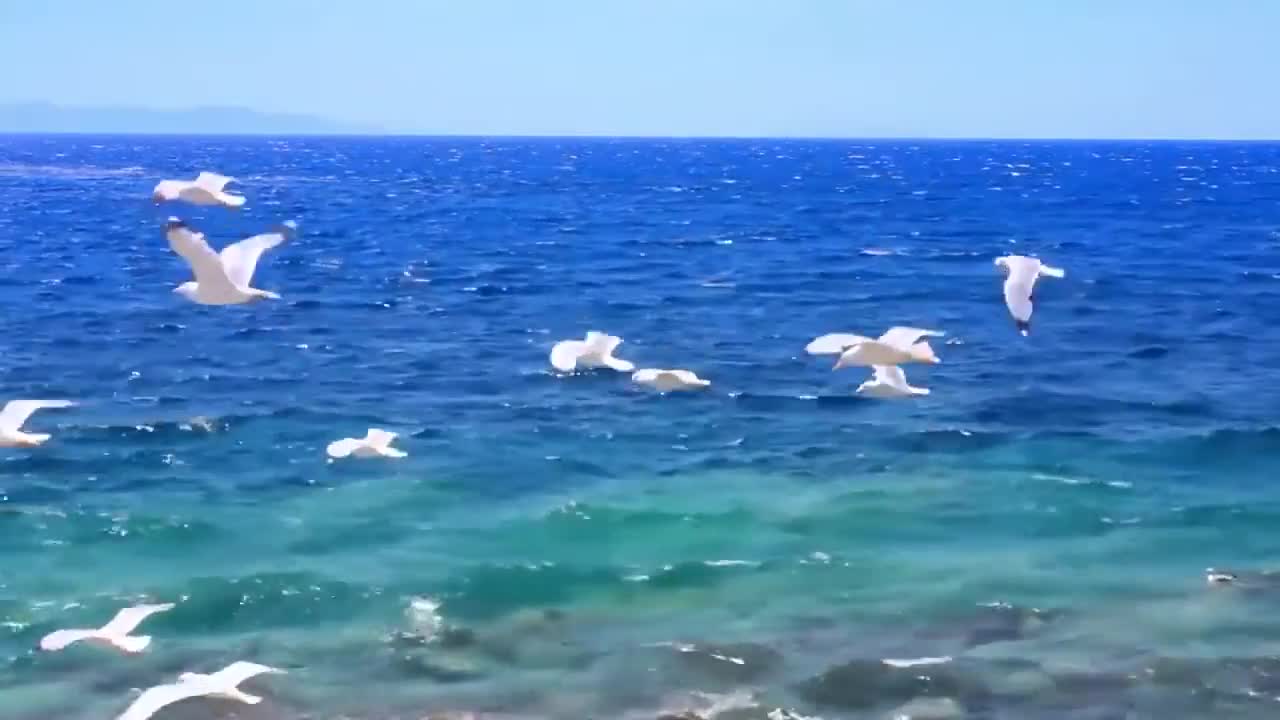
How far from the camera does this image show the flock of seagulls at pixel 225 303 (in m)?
14.7

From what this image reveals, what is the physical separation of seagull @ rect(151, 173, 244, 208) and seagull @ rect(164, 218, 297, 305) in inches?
13.5

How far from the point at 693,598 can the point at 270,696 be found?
17.0 feet

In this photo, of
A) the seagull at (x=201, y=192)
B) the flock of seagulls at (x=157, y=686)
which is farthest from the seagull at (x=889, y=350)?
the flock of seagulls at (x=157, y=686)

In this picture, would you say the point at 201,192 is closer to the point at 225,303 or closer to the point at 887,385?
the point at 225,303

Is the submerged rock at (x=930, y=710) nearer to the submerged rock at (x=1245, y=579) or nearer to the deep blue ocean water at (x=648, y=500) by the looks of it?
the deep blue ocean water at (x=648, y=500)

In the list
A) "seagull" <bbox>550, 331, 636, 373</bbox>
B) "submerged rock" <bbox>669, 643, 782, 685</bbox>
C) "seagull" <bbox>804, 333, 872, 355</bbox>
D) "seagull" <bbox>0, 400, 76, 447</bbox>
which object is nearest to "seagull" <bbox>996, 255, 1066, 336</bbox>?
"seagull" <bbox>804, 333, 872, 355</bbox>

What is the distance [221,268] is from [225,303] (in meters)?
0.49

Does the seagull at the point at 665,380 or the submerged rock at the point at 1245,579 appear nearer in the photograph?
the submerged rock at the point at 1245,579

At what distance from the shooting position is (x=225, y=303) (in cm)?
1970

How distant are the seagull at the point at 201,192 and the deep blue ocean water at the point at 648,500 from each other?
444 centimetres

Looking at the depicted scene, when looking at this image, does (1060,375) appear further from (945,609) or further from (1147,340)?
(945,609)

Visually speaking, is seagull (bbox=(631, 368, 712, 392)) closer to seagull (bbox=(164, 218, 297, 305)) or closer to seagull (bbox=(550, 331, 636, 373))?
seagull (bbox=(550, 331, 636, 373))

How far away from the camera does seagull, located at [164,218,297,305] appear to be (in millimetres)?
19009

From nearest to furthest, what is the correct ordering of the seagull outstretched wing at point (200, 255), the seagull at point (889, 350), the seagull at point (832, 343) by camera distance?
the seagull outstretched wing at point (200, 255), the seagull at point (832, 343), the seagull at point (889, 350)
